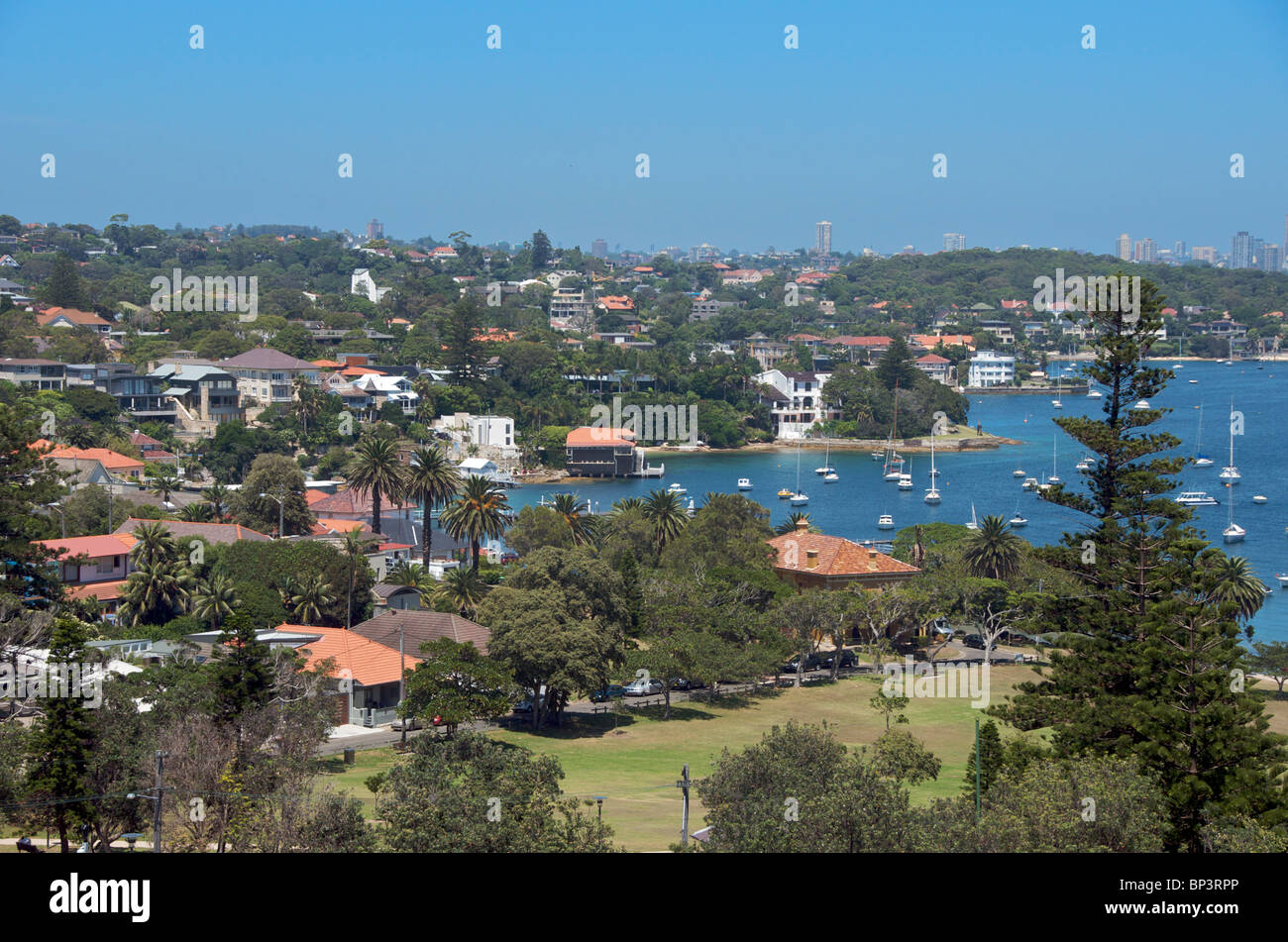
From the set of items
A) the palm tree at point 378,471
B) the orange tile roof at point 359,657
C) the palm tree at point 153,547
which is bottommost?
the orange tile roof at point 359,657

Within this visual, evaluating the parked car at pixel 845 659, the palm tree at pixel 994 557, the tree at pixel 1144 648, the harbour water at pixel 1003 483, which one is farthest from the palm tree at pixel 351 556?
the harbour water at pixel 1003 483

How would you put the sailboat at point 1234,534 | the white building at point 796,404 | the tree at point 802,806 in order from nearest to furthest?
the tree at point 802,806 → the sailboat at point 1234,534 → the white building at point 796,404

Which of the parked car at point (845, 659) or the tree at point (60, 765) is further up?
the tree at point (60, 765)

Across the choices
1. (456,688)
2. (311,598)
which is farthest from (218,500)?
(456,688)

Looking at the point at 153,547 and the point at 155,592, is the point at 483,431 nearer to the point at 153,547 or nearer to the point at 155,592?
the point at 153,547

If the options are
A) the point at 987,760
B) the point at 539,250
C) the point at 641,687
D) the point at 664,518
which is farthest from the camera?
the point at 539,250

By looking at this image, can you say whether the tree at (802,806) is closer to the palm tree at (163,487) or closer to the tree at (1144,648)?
the tree at (1144,648)
